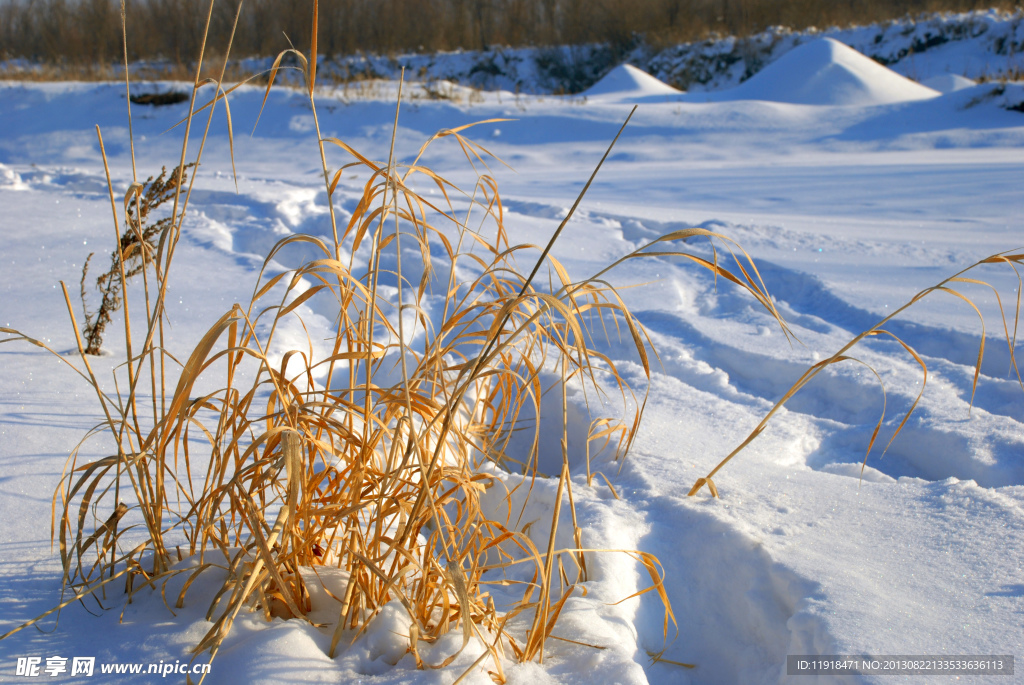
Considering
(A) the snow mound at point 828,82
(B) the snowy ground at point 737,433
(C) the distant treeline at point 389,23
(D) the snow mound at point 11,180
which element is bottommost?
(B) the snowy ground at point 737,433

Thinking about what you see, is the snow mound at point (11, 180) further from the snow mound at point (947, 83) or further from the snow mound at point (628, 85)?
the snow mound at point (947, 83)

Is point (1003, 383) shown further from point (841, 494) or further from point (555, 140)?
point (555, 140)

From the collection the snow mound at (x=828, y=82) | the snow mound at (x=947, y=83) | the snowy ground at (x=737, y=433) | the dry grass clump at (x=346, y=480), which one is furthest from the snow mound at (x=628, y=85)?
the dry grass clump at (x=346, y=480)

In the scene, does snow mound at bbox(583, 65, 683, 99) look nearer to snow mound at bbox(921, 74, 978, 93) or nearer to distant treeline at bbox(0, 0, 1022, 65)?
snow mound at bbox(921, 74, 978, 93)

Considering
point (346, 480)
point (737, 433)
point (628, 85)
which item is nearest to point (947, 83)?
point (628, 85)

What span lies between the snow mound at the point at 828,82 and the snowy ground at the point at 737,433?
4.89 meters

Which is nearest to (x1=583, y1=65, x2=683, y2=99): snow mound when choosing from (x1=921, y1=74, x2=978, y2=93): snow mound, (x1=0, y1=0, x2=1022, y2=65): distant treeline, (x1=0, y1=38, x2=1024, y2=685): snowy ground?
(x1=921, y1=74, x2=978, y2=93): snow mound

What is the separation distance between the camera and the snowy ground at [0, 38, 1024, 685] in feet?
A: 2.59

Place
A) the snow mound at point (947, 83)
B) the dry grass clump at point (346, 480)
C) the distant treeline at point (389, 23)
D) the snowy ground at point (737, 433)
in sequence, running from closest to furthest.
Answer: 1. the dry grass clump at point (346, 480)
2. the snowy ground at point (737, 433)
3. the snow mound at point (947, 83)
4. the distant treeline at point (389, 23)

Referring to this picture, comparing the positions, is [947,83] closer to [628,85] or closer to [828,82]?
[828,82]

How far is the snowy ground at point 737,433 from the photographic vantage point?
0.79m

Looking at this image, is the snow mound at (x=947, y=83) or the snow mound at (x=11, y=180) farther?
the snow mound at (x=947, y=83)

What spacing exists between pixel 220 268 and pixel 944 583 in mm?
2400

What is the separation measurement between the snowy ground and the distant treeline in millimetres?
15673
